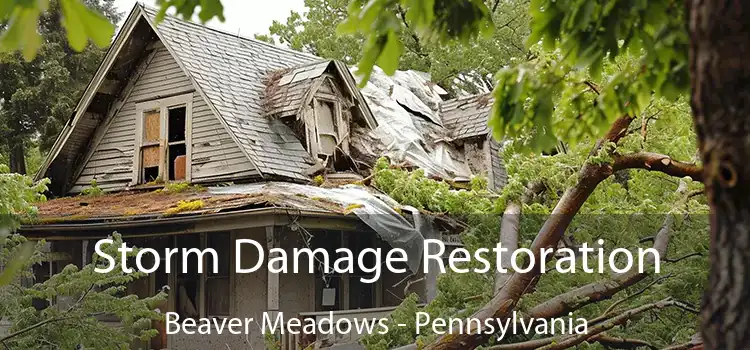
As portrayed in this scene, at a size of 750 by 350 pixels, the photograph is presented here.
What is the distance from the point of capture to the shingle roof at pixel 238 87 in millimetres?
16109

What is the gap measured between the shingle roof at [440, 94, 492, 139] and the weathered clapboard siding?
239 inches

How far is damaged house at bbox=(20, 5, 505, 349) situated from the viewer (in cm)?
1464

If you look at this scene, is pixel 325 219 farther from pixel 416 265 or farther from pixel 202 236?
pixel 202 236

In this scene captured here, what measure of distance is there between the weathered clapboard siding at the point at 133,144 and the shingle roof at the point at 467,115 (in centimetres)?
607

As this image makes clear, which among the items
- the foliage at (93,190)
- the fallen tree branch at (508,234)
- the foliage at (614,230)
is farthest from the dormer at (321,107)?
the fallen tree branch at (508,234)

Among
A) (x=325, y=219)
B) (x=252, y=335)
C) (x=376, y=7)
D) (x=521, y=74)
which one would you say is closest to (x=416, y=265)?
(x=325, y=219)

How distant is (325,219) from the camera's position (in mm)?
14453

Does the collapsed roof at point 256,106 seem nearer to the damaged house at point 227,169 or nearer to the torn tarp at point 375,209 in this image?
the damaged house at point 227,169

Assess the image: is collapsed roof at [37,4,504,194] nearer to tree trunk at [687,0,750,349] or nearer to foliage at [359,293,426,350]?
foliage at [359,293,426,350]

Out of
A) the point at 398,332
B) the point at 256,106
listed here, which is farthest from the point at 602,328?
the point at 256,106

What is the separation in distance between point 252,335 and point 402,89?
8585 mm

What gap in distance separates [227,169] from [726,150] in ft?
45.7

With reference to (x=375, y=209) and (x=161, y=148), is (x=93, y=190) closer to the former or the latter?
(x=161, y=148)

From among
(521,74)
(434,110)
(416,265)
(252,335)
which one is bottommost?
(252,335)
